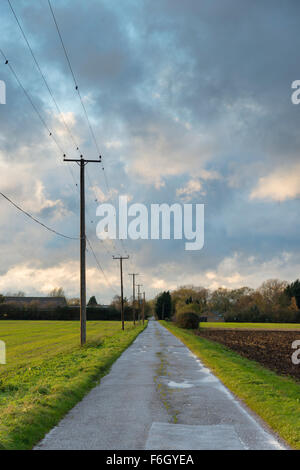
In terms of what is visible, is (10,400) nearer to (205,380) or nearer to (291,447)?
(205,380)

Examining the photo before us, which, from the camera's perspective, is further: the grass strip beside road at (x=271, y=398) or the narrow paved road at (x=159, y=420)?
the grass strip beside road at (x=271, y=398)

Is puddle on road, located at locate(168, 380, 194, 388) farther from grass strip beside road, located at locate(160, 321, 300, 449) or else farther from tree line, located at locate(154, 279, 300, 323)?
tree line, located at locate(154, 279, 300, 323)

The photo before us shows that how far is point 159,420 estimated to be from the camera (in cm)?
843

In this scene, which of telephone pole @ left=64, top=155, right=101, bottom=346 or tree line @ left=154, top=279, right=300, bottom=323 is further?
tree line @ left=154, top=279, right=300, bottom=323

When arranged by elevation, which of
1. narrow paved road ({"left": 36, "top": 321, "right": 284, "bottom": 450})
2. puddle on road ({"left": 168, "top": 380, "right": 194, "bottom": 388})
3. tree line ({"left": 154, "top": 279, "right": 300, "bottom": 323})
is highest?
narrow paved road ({"left": 36, "top": 321, "right": 284, "bottom": 450})

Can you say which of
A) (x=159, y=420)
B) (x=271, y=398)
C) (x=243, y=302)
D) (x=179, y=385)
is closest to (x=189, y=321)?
(x=179, y=385)

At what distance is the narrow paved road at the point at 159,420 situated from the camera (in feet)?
22.6

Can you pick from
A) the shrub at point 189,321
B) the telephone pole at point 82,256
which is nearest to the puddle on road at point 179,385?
the telephone pole at point 82,256

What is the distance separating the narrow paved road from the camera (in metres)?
6.90

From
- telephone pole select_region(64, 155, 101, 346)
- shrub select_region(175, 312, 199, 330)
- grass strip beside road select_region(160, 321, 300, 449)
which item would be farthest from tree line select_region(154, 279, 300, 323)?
grass strip beside road select_region(160, 321, 300, 449)

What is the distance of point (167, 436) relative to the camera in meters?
7.23

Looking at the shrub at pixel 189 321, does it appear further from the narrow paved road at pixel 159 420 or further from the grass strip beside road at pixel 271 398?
the narrow paved road at pixel 159 420

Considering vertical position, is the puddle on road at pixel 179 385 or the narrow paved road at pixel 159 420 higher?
the narrow paved road at pixel 159 420
